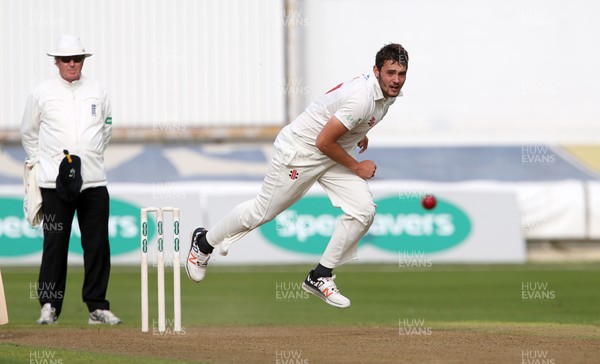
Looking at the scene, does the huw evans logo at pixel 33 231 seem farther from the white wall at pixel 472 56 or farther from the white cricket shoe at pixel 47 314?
the white wall at pixel 472 56

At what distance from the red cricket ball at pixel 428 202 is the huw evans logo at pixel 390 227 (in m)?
0.17

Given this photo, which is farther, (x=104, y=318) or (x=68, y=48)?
(x=104, y=318)

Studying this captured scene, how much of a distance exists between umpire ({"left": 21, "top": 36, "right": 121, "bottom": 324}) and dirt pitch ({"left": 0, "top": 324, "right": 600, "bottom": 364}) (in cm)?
51

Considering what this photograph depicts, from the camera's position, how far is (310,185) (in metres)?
8.77

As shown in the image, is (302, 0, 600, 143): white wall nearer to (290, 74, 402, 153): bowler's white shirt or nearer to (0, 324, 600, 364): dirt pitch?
(0, 324, 600, 364): dirt pitch

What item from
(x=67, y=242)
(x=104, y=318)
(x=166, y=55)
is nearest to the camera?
(x=67, y=242)

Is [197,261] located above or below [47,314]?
above

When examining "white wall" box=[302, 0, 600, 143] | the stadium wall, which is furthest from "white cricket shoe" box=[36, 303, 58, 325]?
"white wall" box=[302, 0, 600, 143]

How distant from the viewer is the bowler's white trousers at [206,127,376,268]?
340 inches

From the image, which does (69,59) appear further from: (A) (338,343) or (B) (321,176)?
(A) (338,343)

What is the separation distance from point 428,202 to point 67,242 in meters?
8.05

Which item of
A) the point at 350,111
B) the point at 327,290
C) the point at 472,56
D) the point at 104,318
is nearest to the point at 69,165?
the point at 104,318

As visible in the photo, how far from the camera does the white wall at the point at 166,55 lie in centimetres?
2398

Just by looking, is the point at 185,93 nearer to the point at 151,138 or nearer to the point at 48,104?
the point at 151,138
